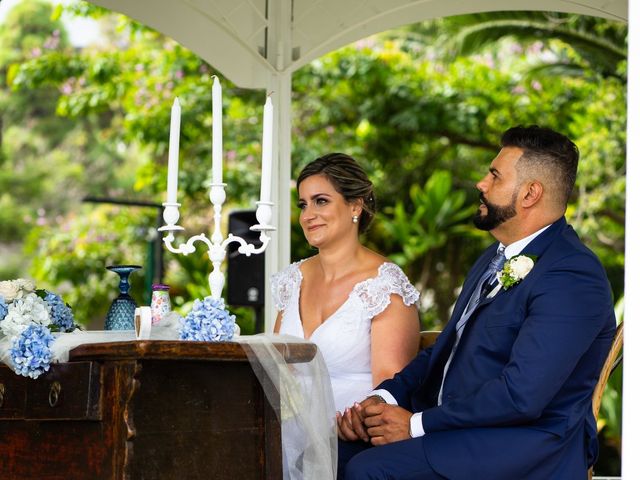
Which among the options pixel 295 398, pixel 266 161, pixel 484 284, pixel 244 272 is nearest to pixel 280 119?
pixel 484 284

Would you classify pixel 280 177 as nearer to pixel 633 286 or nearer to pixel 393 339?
pixel 393 339

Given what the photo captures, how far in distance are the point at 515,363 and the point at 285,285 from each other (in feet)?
5.65

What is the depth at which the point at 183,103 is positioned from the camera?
13.5m

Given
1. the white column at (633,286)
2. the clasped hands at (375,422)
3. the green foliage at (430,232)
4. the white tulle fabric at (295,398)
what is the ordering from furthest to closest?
the green foliage at (430,232) → the clasped hands at (375,422) → the white tulle fabric at (295,398) → the white column at (633,286)

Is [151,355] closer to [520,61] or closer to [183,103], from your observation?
[183,103]

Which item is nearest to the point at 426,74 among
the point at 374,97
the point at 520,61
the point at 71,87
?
the point at 374,97

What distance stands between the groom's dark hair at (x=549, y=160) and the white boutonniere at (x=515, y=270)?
0.31 meters

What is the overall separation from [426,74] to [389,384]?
11.1m

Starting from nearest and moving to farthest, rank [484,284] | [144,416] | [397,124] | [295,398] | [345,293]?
[144,416] → [295,398] → [484,284] → [345,293] → [397,124]

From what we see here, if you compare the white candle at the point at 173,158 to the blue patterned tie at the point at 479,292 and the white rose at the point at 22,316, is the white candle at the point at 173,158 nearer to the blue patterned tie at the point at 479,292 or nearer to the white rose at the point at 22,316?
the white rose at the point at 22,316

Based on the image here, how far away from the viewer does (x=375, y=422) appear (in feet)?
12.6

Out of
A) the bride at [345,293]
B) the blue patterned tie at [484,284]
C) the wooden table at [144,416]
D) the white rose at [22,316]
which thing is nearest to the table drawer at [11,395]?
the wooden table at [144,416]

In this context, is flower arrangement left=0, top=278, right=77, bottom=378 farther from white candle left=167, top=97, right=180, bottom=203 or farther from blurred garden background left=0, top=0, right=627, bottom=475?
blurred garden background left=0, top=0, right=627, bottom=475

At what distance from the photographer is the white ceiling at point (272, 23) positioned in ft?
20.0
